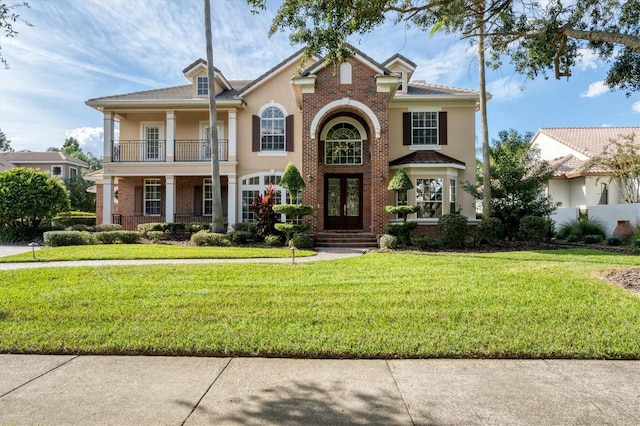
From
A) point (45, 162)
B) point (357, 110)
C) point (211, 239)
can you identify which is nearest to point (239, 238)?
point (211, 239)

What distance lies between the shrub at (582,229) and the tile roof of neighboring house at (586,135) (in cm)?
789

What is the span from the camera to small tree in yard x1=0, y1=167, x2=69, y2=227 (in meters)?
15.5

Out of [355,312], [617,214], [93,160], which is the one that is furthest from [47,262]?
[93,160]

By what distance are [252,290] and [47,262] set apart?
7117 millimetres

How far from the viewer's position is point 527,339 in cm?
434

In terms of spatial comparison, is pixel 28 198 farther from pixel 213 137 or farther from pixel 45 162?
pixel 45 162

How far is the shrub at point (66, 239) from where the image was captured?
1355 centimetres

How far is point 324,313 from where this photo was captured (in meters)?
5.28

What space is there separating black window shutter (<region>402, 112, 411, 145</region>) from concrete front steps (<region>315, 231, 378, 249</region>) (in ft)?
17.2

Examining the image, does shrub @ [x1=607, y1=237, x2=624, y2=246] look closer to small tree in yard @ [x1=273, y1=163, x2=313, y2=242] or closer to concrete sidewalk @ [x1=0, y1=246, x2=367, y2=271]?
concrete sidewalk @ [x1=0, y1=246, x2=367, y2=271]

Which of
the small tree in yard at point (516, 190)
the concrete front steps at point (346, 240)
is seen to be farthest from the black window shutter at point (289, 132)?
the small tree in yard at point (516, 190)

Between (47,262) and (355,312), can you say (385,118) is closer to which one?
(355,312)

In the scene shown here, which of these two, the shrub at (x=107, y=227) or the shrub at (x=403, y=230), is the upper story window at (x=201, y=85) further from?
the shrub at (x=403, y=230)

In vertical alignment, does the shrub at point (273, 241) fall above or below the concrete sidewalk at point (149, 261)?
above
